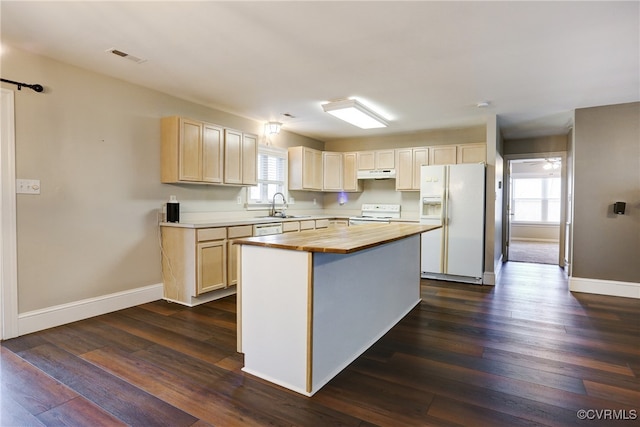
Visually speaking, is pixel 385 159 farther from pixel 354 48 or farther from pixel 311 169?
pixel 354 48

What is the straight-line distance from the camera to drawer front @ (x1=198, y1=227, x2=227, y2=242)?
368 centimetres

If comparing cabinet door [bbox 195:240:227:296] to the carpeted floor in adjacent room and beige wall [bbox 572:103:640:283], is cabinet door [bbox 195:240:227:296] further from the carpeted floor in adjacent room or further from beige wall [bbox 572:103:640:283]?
the carpeted floor in adjacent room

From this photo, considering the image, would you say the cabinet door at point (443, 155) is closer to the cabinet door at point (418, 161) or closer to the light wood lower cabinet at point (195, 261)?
the cabinet door at point (418, 161)

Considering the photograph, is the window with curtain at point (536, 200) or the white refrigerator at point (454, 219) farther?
the window with curtain at point (536, 200)

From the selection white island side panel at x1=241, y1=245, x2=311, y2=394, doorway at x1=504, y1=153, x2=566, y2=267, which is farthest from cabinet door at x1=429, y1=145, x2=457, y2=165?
doorway at x1=504, y1=153, x2=566, y2=267

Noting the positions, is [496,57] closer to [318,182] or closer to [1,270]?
[318,182]

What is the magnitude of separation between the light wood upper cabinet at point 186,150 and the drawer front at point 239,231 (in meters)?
0.68

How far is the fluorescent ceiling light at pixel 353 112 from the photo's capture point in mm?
4113

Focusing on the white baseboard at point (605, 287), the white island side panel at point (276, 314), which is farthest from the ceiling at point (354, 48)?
the white baseboard at point (605, 287)

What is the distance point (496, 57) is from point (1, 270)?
4.52m

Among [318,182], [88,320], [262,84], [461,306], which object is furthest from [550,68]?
[88,320]

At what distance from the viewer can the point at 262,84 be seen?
359cm

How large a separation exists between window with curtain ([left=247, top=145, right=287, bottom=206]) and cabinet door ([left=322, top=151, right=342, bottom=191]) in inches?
33.1
